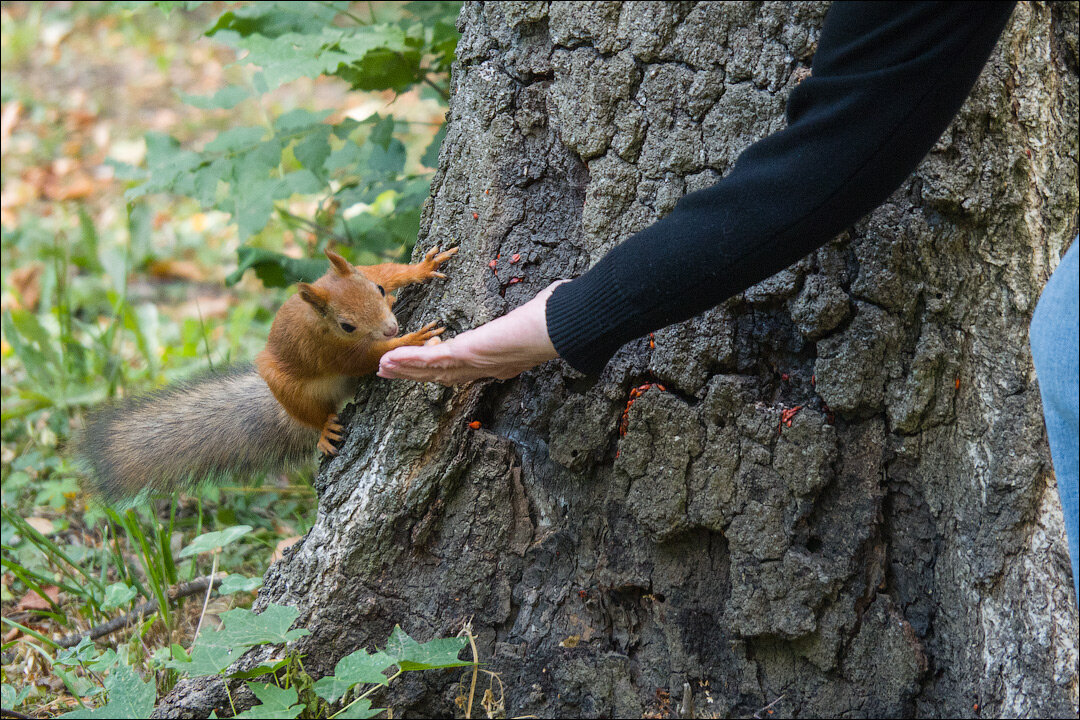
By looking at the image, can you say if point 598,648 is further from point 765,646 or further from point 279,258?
point 279,258

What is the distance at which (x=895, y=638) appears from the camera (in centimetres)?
148

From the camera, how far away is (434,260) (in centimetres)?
170

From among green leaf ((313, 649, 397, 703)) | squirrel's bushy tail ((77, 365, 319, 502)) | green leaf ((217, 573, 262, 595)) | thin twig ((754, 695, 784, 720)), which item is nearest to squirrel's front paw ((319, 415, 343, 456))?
squirrel's bushy tail ((77, 365, 319, 502))

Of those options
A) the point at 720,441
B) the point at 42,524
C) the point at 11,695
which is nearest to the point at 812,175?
the point at 720,441

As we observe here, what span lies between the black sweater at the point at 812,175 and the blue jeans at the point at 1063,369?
0.25m

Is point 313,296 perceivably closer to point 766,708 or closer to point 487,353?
point 487,353

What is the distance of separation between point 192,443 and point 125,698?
943 millimetres

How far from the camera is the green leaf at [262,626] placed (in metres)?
1.43

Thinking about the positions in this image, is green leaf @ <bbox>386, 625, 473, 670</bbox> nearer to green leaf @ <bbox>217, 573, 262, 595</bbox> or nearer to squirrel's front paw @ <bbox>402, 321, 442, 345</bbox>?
green leaf @ <bbox>217, 573, 262, 595</bbox>

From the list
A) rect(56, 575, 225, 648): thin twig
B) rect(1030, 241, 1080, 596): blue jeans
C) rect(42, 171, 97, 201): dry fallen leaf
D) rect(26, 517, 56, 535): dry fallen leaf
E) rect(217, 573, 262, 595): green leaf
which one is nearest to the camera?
rect(1030, 241, 1080, 596): blue jeans

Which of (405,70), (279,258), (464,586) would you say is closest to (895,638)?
(464,586)

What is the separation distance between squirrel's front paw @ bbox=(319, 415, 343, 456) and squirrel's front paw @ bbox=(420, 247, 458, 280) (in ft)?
1.52

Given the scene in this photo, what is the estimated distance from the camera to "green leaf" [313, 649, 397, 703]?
4.61ft

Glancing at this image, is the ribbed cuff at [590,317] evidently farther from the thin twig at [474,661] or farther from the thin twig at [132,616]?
the thin twig at [132,616]
